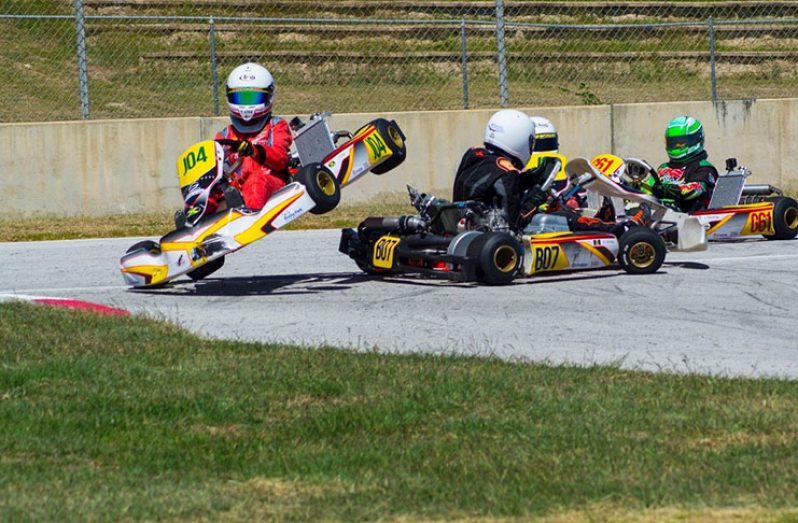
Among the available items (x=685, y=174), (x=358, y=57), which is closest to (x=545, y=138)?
(x=685, y=174)

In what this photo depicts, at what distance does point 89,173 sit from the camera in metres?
14.7

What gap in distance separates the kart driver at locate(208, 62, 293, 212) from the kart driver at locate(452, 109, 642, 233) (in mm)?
1318

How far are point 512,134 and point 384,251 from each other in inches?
48.3

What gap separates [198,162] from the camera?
934cm

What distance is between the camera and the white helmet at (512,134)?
9.98m

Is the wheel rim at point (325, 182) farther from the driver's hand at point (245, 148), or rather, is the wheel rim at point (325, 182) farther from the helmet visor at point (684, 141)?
the helmet visor at point (684, 141)

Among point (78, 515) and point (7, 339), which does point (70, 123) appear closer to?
point (7, 339)

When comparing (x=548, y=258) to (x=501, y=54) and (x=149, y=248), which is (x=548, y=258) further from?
(x=501, y=54)

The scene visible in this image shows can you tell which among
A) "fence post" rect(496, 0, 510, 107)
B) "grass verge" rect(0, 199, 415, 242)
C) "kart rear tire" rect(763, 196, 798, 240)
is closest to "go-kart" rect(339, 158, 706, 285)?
"kart rear tire" rect(763, 196, 798, 240)

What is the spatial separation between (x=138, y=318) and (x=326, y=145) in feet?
7.38

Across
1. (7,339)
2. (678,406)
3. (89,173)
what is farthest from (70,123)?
(678,406)

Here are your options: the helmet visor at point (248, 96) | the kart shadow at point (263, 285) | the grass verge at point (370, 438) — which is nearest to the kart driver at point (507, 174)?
the kart shadow at point (263, 285)

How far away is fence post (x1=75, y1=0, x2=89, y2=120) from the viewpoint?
1494 cm

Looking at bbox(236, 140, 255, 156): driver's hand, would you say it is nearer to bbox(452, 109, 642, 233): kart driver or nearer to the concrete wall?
bbox(452, 109, 642, 233): kart driver
